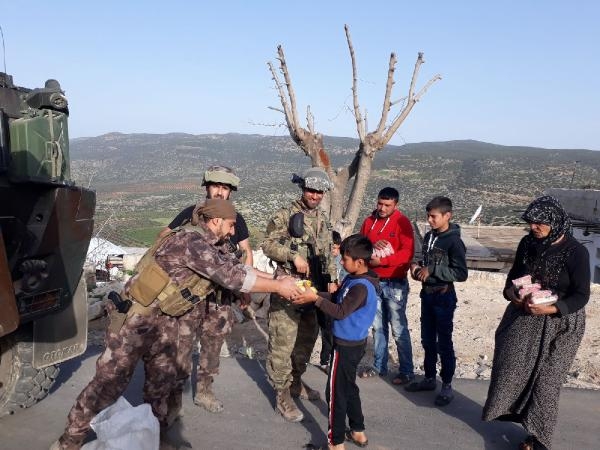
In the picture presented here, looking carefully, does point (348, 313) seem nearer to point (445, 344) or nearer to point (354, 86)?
point (445, 344)

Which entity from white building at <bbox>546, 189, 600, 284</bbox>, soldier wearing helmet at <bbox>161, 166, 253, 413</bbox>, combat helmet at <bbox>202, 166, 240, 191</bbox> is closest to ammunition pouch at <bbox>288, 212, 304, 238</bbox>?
soldier wearing helmet at <bbox>161, 166, 253, 413</bbox>

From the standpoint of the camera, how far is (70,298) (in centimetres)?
396

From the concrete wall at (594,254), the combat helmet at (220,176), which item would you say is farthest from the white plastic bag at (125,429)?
the concrete wall at (594,254)

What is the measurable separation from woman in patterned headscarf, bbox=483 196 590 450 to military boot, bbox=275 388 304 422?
1.36 metres

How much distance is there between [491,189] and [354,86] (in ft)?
110

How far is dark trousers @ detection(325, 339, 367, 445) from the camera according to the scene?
3.34 metres

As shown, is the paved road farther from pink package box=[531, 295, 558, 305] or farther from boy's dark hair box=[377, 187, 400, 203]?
boy's dark hair box=[377, 187, 400, 203]

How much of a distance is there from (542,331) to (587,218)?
13.1 metres

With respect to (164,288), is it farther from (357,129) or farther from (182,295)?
(357,129)

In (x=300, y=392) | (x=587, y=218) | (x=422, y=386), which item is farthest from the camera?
(x=587, y=218)

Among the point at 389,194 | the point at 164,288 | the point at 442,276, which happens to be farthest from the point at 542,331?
the point at 164,288

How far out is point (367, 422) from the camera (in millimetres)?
3996

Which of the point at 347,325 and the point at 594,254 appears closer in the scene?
the point at 347,325

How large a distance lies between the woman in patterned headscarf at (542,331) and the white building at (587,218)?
1029 centimetres
